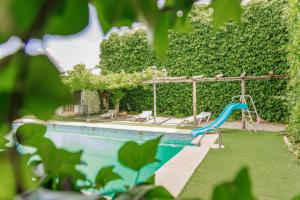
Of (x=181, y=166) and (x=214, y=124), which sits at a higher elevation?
(x=214, y=124)

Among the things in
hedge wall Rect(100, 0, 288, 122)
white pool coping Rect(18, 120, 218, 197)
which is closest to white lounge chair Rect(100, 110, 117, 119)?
hedge wall Rect(100, 0, 288, 122)

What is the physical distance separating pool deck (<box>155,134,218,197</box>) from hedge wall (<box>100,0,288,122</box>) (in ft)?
17.5

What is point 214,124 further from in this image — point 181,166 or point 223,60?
point 223,60

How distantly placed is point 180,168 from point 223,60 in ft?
30.1

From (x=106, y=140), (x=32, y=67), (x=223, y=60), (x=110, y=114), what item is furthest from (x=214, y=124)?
(x=32, y=67)

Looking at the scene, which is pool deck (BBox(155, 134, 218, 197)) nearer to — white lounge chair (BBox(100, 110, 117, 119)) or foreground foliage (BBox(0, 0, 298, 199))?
foreground foliage (BBox(0, 0, 298, 199))

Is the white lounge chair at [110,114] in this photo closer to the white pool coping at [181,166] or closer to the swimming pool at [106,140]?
the swimming pool at [106,140]

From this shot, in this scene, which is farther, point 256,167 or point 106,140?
point 106,140

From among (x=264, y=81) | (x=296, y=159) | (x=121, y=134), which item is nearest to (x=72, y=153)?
(x=296, y=159)

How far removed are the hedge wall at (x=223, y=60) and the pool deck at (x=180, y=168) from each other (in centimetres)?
533

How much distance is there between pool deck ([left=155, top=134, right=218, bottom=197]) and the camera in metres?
Answer: 4.81

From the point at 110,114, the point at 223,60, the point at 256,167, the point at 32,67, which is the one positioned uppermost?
the point at 223,60

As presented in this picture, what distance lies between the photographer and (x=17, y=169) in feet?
0.79

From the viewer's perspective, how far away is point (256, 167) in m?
6.02
